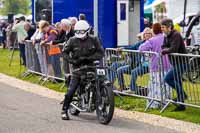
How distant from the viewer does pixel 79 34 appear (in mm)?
10203

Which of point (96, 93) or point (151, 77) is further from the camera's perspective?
point (151, 77)

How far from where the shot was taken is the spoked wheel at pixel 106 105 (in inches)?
383

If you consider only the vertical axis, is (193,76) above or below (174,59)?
below

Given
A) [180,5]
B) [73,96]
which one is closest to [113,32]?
[73,96]

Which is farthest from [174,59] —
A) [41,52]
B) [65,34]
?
[41,52]

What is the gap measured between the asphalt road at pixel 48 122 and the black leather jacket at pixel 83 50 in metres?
1.07

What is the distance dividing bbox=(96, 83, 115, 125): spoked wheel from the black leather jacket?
Result: 24.9 inches

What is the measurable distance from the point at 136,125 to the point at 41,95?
4.36 meters

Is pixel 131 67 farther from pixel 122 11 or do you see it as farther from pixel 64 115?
pixel 122 11

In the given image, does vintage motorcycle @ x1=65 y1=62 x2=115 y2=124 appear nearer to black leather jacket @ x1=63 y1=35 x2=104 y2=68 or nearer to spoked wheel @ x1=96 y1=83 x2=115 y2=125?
spoked wheel @ x1=96 y1=83 x2=115 y2=125

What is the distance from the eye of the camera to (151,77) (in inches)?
454

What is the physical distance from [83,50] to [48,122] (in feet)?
4.60

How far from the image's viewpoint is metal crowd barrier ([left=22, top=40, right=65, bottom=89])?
1591 centimetres

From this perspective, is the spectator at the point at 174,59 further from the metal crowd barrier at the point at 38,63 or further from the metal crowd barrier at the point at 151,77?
the metal crowd barrier at the point at 38,63
